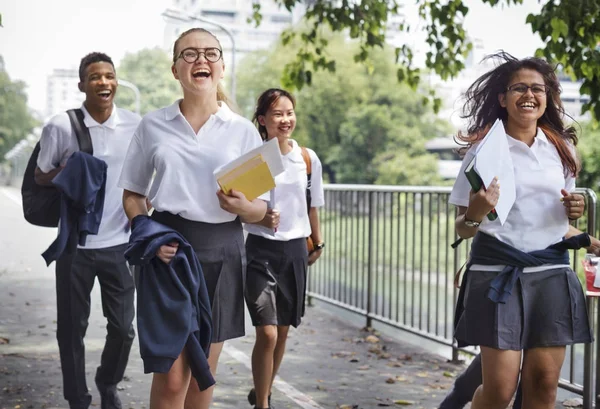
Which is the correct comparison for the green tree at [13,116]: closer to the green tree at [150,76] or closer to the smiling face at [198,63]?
the green tree at [150,76]

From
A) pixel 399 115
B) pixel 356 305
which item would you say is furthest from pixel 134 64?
pixel 356 305

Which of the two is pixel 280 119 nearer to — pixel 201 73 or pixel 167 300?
pixel 201 73

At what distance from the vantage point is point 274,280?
618 centimetres

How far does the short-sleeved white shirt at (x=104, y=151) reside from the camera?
5.96 meters

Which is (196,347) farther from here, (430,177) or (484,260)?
(430,177)

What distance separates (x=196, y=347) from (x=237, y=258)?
1.45 feet

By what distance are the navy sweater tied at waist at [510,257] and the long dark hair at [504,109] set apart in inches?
15.0

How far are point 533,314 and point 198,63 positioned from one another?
1833 millimetres

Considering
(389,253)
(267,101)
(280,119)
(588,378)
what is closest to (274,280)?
(280,119)

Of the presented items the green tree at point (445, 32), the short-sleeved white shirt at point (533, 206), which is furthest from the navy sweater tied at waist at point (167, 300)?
the green tree at point (445, 32)

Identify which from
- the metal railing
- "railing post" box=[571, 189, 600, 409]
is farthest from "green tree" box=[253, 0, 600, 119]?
"railing post" box=[571, 189, 600, 409]

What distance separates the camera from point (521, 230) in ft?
14.3

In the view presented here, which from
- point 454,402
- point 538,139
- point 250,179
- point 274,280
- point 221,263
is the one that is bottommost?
point 454,402

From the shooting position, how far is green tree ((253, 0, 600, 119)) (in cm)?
882
